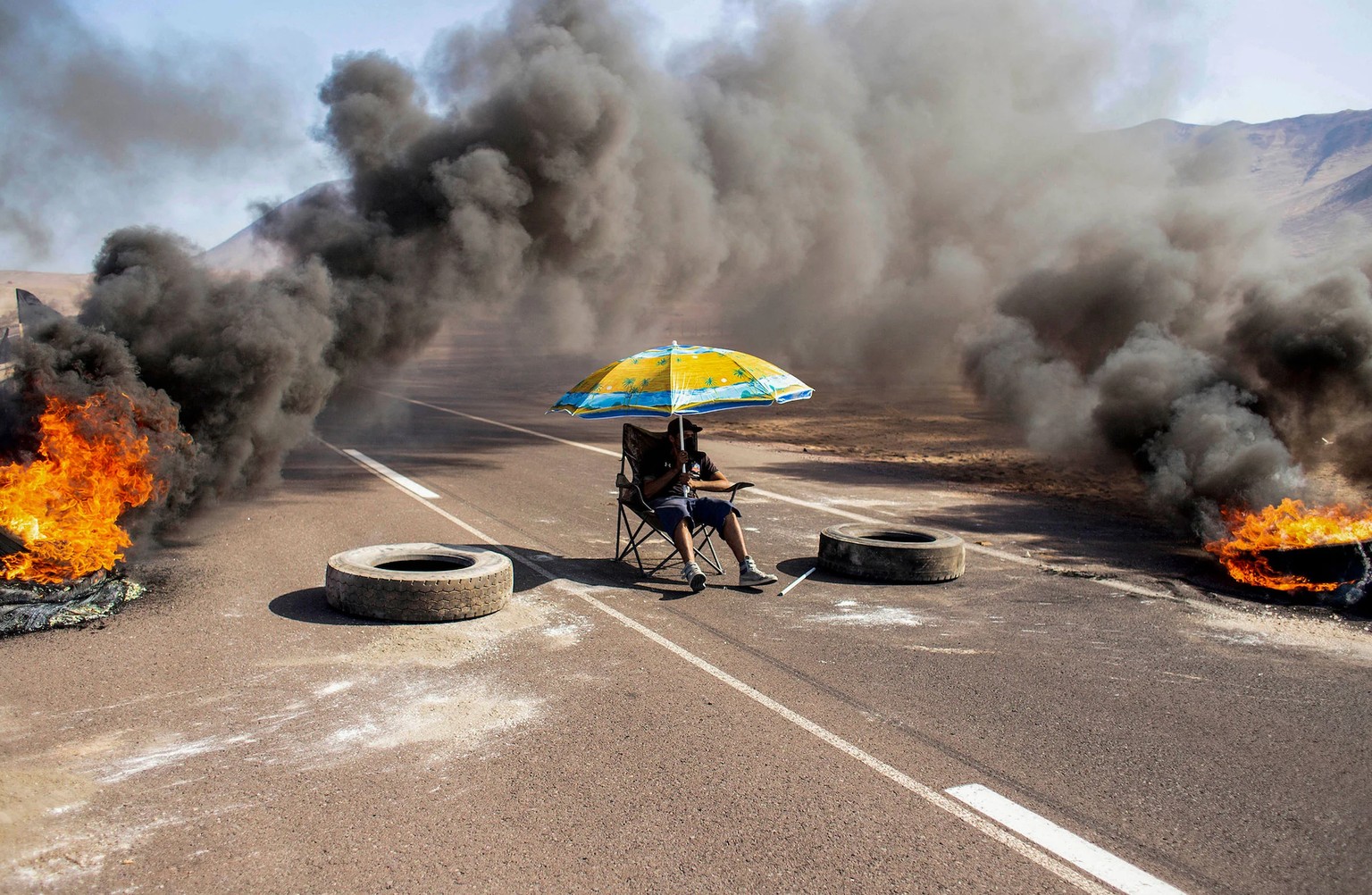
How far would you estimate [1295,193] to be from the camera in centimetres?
11694

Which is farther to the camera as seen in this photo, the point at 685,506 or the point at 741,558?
the point at 685,506

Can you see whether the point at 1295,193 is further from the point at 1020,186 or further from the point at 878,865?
the point at 878,865

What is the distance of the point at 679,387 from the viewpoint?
6.91 meters

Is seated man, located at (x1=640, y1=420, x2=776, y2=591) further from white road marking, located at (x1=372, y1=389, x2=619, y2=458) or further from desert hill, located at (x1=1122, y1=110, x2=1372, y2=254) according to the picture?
desert hill, located at (x1=1122, y1=110, x2=1372, y2=254)

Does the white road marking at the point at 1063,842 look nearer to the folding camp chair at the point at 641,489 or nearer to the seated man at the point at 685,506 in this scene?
the seated man at the point at 685,506

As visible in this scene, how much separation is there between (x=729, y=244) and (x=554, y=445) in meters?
15.8

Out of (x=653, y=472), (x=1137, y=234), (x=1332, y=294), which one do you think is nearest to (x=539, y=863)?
(x=653, y=472)

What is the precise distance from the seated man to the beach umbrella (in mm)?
465

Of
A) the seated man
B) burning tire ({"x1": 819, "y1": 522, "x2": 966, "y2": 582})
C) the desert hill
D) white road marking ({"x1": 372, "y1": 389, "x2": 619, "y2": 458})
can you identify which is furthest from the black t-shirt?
the desert hill

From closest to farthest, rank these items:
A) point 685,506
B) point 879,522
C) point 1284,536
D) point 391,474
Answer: point 685,506
point 1284,536
point 879,522
point 391,474

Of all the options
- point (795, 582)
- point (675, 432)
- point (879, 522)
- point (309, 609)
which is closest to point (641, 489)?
point (675, 432)

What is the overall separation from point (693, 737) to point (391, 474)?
29.4 feet

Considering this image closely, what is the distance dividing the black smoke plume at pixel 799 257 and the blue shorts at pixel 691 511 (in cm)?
506

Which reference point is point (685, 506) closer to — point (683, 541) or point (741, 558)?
point (683, 541)
